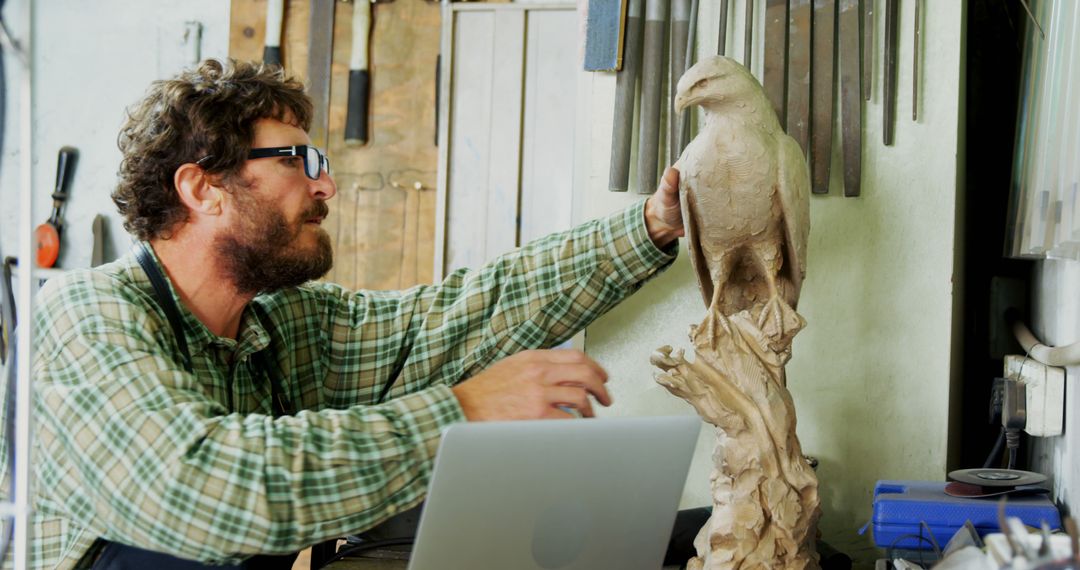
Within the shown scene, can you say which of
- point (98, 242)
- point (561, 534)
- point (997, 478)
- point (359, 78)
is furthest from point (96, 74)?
point (997, 478)

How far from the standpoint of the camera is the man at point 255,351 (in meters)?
1.39

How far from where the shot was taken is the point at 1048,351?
1.94 m

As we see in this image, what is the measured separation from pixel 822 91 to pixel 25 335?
64.7 inches

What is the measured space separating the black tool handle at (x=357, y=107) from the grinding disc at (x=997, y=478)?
7.20 ft

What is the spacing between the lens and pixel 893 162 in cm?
207

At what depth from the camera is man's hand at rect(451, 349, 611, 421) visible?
1431 mm

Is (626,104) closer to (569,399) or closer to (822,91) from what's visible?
(822,91)

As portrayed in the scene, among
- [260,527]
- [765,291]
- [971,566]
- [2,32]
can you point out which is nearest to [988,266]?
[765,291]

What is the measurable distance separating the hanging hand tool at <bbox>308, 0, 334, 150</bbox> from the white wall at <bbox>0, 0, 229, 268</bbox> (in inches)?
15.5

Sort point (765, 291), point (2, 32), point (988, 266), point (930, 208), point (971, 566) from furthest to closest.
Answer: point (988, 266)
point (930, 208)
point (765, 291)
point (971, 566)
point (2, 32)

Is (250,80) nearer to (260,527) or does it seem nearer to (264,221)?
(264,221)

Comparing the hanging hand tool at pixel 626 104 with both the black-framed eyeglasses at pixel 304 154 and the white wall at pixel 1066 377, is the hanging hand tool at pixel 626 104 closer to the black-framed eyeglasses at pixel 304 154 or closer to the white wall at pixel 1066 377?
the black-framed eyeglasses at pixel 304 154

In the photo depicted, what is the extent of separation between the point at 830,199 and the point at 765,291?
0.34m

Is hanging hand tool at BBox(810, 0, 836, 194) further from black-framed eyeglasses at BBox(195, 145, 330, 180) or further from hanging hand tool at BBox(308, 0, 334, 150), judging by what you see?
hanging hand tool at BBox(308, 0, 334, 150)
